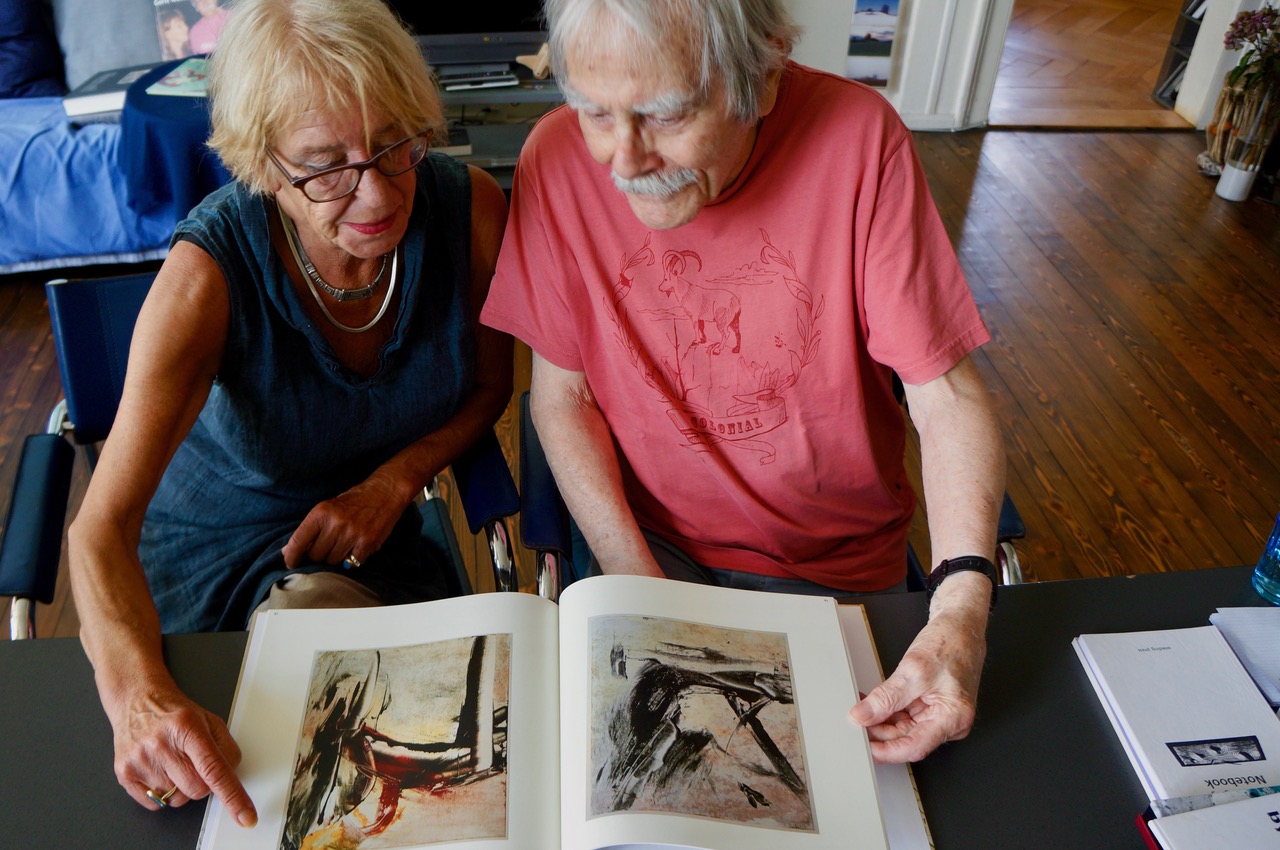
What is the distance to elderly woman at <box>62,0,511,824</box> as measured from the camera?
3.47ft

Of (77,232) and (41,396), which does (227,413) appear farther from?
(77,232)

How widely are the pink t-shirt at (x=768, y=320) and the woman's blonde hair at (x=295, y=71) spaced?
228mm

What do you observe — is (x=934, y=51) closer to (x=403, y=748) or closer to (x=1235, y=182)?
(x=1235, y=182)

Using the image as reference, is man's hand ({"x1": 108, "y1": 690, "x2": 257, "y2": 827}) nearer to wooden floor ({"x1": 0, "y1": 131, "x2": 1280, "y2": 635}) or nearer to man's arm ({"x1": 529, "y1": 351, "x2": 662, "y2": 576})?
man's arm ({"x1": 529, "y1": 351, "x2": 662, "y2": 576})

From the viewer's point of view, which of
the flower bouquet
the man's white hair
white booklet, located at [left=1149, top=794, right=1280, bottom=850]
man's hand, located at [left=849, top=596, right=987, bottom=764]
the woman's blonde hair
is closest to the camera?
white booklet, located at [left=1149, top=794, right=1280, bottom=850]

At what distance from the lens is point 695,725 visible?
33.9 inches

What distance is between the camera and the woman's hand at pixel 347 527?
1331mm

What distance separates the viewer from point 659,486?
139cm

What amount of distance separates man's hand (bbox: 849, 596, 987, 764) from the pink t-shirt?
39cm

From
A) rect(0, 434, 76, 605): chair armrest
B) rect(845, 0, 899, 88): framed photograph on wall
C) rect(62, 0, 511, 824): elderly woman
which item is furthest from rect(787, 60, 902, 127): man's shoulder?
rect(845, 0, 899, 88): framed photograph on wall

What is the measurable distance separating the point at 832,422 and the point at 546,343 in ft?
1.34

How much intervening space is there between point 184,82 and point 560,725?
9.83 feet

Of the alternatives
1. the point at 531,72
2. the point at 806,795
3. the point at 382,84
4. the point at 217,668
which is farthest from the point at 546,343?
the point at 531,72

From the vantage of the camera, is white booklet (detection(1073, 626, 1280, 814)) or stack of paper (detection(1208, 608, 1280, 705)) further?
stack of paper (detection(1208, 608, 1280, 705))
